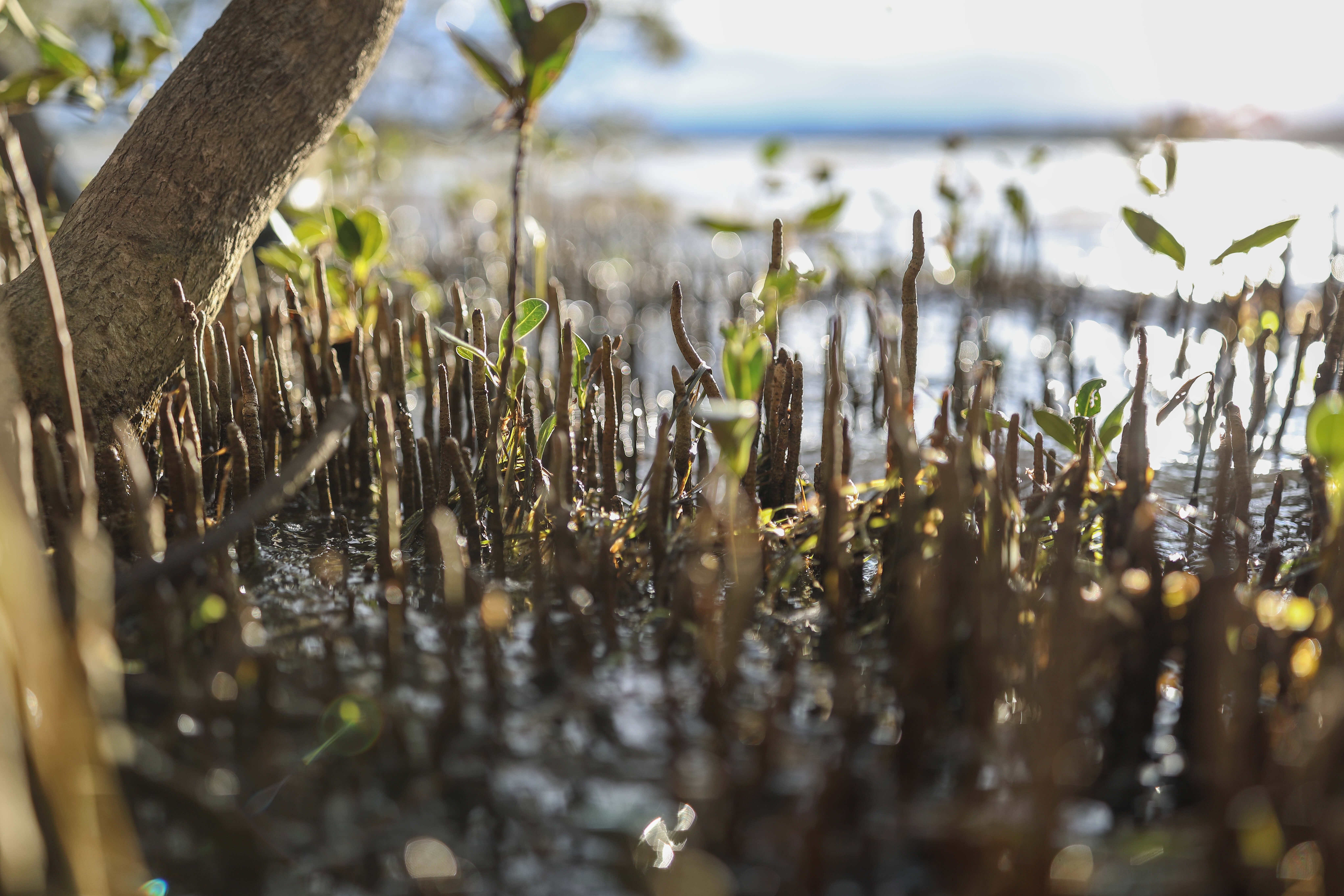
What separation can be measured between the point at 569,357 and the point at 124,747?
3.03ft

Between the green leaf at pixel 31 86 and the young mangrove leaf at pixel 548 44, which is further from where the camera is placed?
the green leaf at pixel 31 86

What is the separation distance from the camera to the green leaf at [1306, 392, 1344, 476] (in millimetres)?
1152

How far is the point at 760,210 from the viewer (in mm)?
8398

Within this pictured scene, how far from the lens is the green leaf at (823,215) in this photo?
229cm

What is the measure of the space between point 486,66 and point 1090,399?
1296 mm

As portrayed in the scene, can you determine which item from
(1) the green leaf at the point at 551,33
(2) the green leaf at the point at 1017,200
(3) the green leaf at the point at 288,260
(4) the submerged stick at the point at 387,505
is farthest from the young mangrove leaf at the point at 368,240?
(2) the green leaf at the point at 1017,200

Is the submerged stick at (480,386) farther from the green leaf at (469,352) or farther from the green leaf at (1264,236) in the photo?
the green leaf at (1264,236)

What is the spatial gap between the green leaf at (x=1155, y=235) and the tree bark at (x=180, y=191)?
1515mm

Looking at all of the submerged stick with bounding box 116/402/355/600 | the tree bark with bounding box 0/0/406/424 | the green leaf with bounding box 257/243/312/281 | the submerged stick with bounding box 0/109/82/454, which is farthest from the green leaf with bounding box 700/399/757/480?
the green leaf with bounding box 257/243/312/281

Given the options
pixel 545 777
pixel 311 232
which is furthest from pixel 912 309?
pixel 311 232

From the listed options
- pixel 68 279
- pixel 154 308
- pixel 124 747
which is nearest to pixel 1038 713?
pixel 124 747

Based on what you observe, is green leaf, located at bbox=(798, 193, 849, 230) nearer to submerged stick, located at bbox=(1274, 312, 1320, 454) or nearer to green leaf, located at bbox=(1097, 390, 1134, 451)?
green leaf, located at bbox=(1097, 390, 1134, 451)

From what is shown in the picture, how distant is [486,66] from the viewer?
1.79 metres

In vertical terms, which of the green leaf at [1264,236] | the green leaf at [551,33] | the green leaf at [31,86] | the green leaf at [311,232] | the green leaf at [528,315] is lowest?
the green leaf at [528,315]
